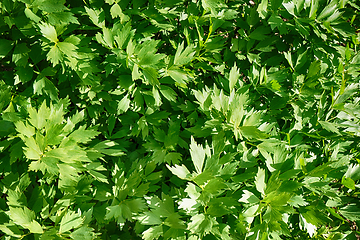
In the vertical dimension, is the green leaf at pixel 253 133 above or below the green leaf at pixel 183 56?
below

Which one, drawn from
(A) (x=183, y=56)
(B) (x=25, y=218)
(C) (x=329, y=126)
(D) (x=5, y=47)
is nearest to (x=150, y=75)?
(A) (x=183, y=56)

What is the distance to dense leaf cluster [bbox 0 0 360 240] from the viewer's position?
127 centimetres

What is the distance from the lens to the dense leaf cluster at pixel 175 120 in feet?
4.17

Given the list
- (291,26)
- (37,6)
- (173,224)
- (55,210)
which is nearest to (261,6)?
(291,26)

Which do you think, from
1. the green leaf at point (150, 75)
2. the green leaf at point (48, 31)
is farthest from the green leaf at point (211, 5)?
the green leaf at point (48, 31)

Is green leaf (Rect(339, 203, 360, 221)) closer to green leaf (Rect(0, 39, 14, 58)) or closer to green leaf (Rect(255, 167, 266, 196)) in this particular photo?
green leaf (Rect(255, 167, 266, 196))

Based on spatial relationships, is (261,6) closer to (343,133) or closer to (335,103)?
(335,103)

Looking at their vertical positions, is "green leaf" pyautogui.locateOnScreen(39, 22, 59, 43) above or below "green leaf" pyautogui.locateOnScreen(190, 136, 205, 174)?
above

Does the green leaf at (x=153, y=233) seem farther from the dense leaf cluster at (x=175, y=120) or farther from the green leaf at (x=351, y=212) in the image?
the green leaf at (x=351, y=212)

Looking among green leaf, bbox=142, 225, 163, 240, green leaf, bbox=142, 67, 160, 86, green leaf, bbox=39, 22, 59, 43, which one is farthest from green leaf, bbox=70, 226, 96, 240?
green leaf, bbox=39, 22, 59, 43

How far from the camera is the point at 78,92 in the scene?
158cm

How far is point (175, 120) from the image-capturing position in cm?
165

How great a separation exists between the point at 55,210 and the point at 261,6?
5.21 feet

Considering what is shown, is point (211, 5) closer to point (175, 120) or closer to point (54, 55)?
point (175, 120)
